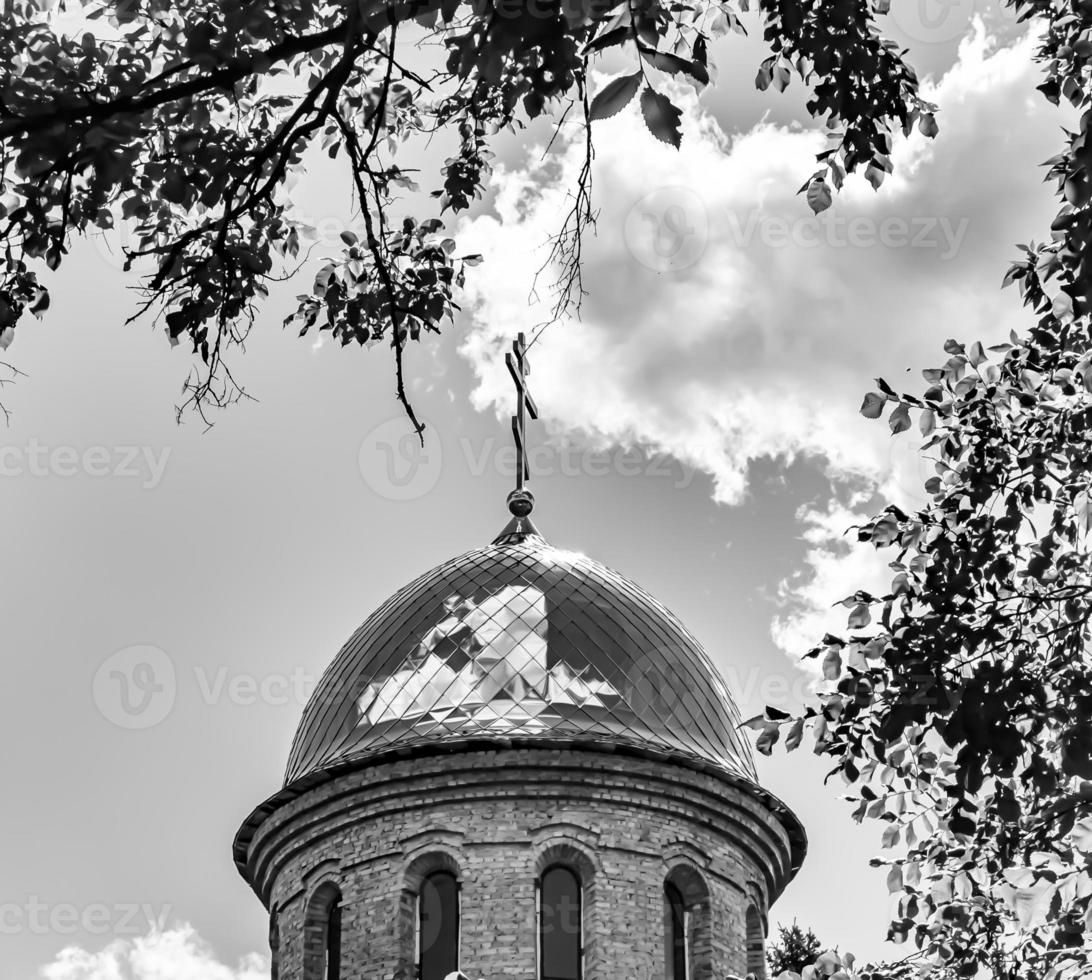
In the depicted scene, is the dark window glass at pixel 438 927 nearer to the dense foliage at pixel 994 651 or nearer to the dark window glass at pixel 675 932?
the dark window glass at pixel 675 932

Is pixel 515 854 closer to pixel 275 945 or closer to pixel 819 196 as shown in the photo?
pixel 275 945

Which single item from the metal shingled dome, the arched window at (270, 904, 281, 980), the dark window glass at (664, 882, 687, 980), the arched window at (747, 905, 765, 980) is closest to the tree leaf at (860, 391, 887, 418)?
the metal shingled dome

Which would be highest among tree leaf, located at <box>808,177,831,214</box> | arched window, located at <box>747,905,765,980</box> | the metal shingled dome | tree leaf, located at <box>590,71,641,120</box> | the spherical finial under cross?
the spherical finial under cross

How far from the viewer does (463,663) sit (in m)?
19.1

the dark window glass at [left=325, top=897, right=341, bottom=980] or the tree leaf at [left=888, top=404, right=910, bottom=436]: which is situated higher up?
the dark window glass at [left=325, top=897, right=341, bottom=980]

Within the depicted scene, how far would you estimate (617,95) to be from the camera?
471cm

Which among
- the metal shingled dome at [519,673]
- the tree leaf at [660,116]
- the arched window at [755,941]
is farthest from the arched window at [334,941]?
the tree leaf at [660,116]

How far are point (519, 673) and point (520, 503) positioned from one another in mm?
3626

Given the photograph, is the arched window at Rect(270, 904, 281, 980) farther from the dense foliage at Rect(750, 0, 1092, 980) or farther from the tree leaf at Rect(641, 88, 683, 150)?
the tree leaf at Rect(641, 88, 683, 150)

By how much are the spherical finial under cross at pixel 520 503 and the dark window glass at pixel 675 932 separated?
564 centimetres

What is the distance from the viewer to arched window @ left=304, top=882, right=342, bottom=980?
1855cm

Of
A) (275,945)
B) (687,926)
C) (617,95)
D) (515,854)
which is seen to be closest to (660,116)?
(617,95)

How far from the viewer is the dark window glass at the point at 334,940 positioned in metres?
18.6

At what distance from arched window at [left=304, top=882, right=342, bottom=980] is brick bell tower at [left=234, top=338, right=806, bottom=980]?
24 millimetres
